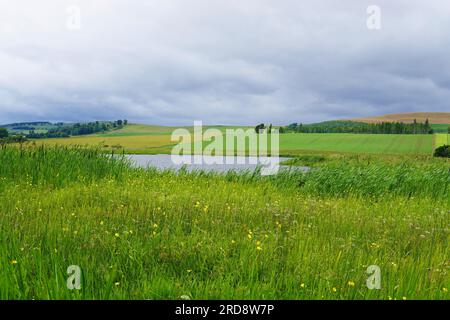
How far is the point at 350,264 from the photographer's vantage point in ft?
17.5

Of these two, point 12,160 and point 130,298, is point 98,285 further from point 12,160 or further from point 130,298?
point 12,160

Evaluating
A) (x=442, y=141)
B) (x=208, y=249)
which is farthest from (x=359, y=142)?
(x=208, y=249)

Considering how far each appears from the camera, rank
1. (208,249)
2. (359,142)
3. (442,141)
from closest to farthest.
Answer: (208,249) → (442,141) → (359,142)

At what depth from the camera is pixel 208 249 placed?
5.51m

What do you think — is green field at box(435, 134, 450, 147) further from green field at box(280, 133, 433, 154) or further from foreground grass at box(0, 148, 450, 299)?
foreground grass at box(0, 148, 450, 299)

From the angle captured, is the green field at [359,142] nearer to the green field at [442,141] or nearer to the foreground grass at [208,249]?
the green field at [442,141]

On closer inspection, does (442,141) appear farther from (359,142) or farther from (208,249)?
(208,249)

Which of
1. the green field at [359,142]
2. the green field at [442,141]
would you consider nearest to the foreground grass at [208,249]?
the green field at [359,142]

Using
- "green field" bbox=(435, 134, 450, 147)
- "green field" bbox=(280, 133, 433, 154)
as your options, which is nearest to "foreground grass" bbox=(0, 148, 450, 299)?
"green field" bbox=(280, 133, 433, 154)

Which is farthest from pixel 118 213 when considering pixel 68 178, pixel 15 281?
pixel 68 178

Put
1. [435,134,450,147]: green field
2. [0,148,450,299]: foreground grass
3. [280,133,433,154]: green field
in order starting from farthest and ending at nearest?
[280,133,433,154]: green field → [435,134,450,147]: green field → [0,148,450,299]: foreground grass

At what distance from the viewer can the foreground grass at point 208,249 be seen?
4.43 metres

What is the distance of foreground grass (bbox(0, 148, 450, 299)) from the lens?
4.43 metres

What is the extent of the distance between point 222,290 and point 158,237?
1.97m
